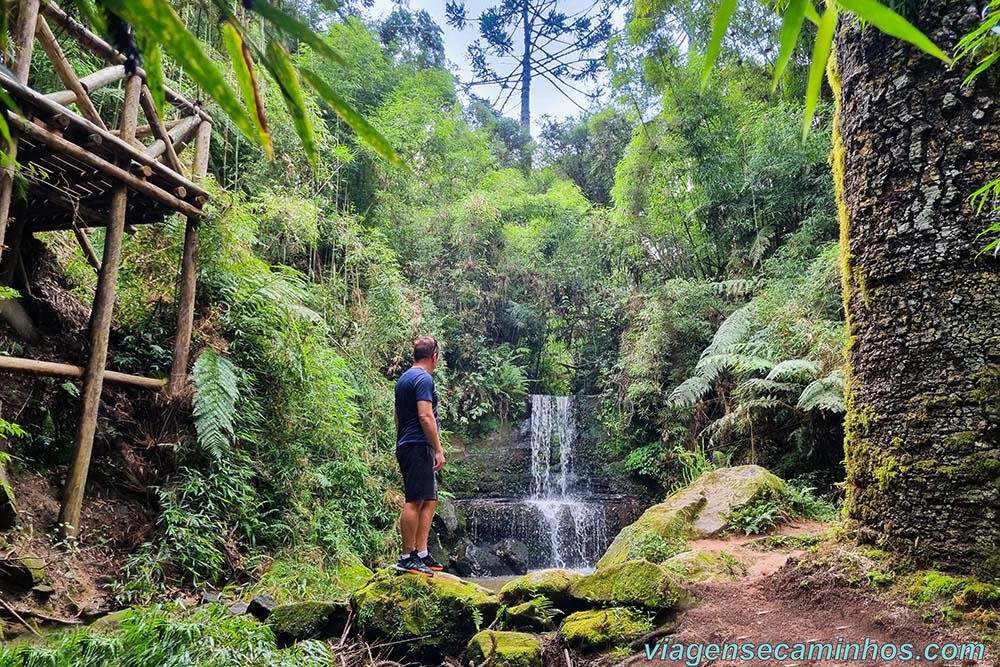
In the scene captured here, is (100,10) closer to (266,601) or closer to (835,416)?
(266,601)

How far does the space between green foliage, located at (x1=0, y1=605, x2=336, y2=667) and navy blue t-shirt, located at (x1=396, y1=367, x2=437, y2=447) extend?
1462 millimetres

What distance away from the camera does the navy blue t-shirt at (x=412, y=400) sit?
145 inches

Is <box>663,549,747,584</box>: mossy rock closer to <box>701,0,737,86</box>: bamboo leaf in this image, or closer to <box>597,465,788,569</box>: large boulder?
<box>597,465,788,569</box>: large boulder

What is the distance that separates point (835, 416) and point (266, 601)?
6337 mm

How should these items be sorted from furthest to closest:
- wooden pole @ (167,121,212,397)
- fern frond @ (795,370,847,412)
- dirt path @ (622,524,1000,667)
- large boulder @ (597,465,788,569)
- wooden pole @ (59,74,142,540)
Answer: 1. fern frond @ (795,370,847,412)
2. wooden pole @ (167,121,212,397)
3. large boulder @ (597,465,788,569)
4. wooden pole @ (59,74,142,540)
5. dirt path @ (622,524,1000,667)

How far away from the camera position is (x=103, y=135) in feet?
12.7

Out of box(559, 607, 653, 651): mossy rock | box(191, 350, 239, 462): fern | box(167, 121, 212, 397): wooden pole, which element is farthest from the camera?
box(167, 121, 212, 397): wooden pole

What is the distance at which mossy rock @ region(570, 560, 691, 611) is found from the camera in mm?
3107

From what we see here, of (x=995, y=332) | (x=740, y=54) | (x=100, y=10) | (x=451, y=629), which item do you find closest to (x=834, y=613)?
(x=995, y=332)

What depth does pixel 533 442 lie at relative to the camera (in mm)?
11078

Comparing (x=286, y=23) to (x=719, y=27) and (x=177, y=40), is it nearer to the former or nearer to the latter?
(x=177, y=40)

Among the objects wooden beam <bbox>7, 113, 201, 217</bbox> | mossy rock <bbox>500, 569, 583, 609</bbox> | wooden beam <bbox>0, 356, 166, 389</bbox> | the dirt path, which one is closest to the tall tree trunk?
the dirt path

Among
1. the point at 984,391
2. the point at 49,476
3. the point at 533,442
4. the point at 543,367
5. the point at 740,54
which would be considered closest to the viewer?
the point at 984,391

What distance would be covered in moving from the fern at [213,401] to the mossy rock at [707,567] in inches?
148
